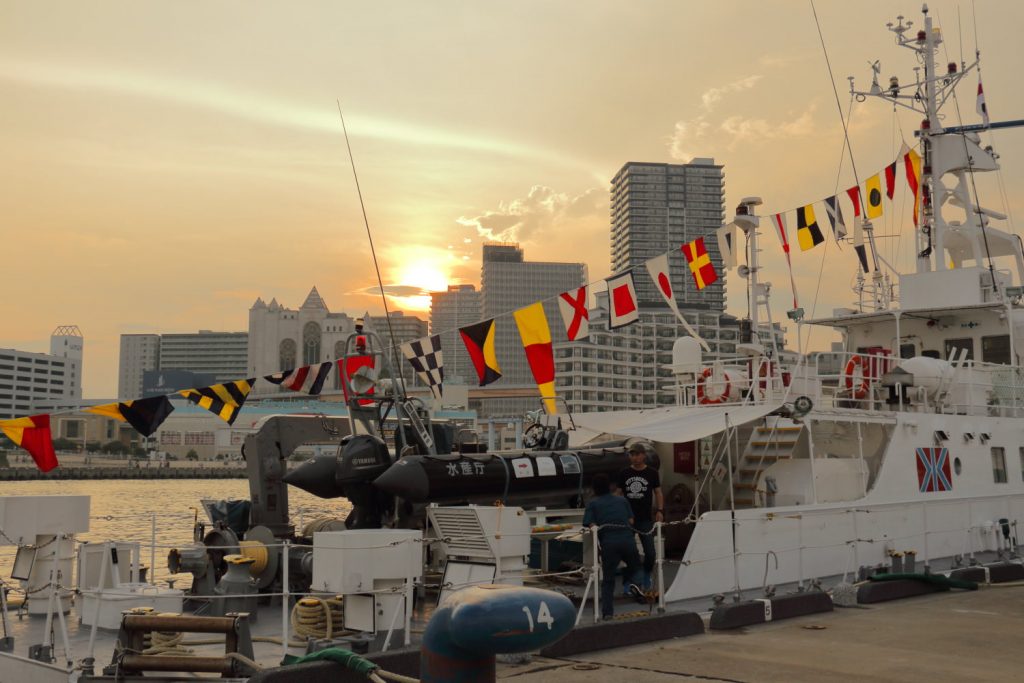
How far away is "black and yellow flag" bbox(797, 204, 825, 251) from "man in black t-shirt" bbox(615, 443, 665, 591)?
7.42m

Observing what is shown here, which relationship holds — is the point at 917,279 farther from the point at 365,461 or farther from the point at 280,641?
the point at 280,641

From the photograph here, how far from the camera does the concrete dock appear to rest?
782 cm

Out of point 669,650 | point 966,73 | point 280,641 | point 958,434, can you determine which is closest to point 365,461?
point 280,641

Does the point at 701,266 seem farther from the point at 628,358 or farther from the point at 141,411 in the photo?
the point at 628,358

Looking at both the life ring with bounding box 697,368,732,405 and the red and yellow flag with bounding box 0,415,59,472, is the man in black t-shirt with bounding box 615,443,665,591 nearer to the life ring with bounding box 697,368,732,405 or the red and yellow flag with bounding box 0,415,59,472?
the life ring with bounding box 697,368,732,405

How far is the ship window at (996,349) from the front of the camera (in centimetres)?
1800

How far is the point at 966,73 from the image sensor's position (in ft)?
63.8

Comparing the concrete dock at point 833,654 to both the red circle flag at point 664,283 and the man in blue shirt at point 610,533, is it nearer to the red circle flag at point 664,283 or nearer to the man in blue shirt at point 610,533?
the man in blue shirt at point 610,533

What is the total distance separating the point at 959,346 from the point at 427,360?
1119 cm

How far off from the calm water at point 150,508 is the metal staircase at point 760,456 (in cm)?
651

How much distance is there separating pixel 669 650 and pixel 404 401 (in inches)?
177

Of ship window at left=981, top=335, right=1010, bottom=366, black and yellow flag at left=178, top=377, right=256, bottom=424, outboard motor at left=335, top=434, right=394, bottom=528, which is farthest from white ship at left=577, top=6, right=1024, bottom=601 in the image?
black and yellow flag at left=178, top=377, right=256, bottom=424

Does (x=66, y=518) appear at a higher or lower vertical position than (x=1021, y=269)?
lower

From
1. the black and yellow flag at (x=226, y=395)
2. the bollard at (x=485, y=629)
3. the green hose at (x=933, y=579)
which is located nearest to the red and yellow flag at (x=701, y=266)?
the green hose at (x=933, y=579)
